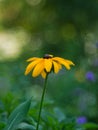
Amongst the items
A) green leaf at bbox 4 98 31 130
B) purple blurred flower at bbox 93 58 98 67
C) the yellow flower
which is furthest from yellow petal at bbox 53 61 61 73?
purple blurred flower at bbox 93 58 98 67

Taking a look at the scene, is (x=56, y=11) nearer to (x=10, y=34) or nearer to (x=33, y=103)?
(x=10, y=34)

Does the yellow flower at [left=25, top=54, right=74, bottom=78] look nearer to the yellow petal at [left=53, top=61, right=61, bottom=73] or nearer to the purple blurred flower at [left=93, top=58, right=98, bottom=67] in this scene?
the yellow petal at [left=53, top=61, right=61, bottom=73]

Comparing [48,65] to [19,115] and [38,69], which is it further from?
[19,115]

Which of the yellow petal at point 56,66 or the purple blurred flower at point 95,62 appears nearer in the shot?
the yellow petal at point 56,66

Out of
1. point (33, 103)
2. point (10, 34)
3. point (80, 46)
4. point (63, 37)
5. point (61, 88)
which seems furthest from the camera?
point (10, 34)

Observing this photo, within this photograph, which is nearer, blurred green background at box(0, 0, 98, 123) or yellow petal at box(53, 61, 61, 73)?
yellow petal at box(53, 61, 61, 73)

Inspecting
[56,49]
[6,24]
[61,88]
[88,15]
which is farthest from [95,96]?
[6,24]

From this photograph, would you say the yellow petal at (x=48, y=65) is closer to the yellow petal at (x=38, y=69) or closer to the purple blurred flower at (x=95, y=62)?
the yellow petal at (x=38, y=69)

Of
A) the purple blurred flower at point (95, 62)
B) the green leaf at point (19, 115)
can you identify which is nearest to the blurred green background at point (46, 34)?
the purple blurred flower at point (95, 62)

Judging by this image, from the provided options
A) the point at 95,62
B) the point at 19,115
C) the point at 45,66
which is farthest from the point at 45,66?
the point at 95,62

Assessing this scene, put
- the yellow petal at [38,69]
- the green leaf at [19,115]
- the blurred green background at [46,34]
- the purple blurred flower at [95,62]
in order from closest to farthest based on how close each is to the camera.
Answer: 1. the yellow petal at [38,69]
2. the green leaf at [19,115]
3. the purple blurred flower at [95,62]
4. the blurred green background at [46,34]

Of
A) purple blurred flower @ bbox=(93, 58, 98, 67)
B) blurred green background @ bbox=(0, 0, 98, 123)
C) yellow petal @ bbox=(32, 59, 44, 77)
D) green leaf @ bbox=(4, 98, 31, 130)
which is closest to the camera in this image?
yellow petal @ bbox=(32, 59, 44, 77)
